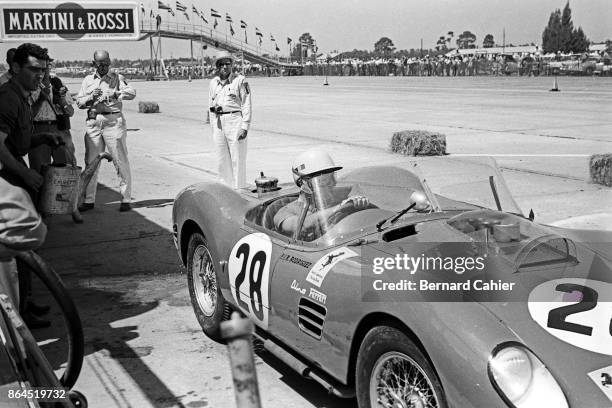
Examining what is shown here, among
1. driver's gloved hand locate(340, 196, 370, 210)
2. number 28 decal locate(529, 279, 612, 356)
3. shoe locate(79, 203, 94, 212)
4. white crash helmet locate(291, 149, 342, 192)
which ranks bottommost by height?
shoe locate(79, 203, 94, 212)

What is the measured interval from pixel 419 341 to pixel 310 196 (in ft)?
4.67

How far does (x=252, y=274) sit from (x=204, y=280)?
102 centimetres

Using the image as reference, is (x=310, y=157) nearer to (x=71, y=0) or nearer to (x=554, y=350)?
(x=554, y=350)

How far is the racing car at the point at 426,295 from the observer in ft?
9.21

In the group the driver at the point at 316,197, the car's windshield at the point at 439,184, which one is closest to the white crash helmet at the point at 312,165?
the driver at the point at 316,197

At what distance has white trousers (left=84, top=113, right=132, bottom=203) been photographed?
9203mm

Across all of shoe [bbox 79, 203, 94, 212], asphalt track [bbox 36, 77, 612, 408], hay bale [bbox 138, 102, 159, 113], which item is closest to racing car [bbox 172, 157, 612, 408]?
asphalt track [bbox 36, 77, 612, 408]

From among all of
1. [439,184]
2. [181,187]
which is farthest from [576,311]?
[181,187]

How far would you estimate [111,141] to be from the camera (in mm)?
9234

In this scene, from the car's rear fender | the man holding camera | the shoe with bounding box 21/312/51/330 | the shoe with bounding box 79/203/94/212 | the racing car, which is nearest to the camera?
the racing car

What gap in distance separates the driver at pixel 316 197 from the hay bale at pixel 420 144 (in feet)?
30.5

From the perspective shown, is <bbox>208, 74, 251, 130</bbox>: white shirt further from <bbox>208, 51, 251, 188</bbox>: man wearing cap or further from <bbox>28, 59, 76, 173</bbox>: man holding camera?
<bbox>28, 59, 76, 173</bbox>: man holding camera

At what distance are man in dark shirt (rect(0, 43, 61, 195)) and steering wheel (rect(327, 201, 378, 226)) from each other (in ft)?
9.02

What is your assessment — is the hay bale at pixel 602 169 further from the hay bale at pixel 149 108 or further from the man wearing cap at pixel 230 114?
the hay bale at pixel 149 108
